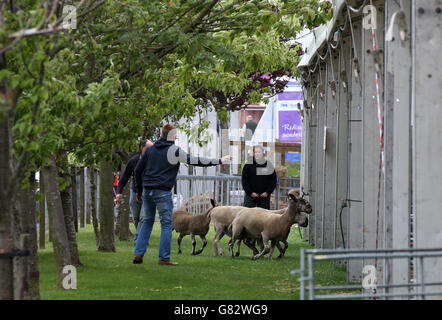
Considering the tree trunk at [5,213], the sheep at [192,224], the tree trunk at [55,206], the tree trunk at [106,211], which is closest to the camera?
the tree trunk at [5,213]

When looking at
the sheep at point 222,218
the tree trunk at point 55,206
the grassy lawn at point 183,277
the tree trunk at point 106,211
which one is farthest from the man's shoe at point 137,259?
the tree trunk at point 55,206

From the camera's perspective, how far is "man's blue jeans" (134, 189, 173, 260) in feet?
44.2

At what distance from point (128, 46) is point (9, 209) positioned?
421 centimetres

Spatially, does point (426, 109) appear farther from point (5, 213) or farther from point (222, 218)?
point (222, 218)

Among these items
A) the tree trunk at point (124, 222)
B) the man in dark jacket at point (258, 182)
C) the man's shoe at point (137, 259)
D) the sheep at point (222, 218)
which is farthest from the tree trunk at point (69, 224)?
the tree trunk at point (124, 222)

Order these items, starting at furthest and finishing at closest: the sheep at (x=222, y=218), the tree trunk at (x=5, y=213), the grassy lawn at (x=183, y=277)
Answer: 1. the sheep at (x=222, y=218)
2. the grassy lawn at (x=183, y=277)
3. the tree trunk at (x=5, y=213)

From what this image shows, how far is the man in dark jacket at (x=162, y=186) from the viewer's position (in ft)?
44.4

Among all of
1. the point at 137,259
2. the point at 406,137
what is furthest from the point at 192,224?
the point at 406,137

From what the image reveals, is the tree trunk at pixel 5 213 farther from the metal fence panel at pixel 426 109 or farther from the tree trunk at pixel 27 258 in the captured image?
the metal fence panel at pixel 426 109

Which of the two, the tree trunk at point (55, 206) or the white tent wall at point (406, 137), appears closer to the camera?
the white tent wall at point (406, 137)

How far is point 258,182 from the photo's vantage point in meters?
17.8

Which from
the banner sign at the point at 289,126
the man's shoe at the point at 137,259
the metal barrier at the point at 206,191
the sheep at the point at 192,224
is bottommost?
the man's shoe at the point at 137,259

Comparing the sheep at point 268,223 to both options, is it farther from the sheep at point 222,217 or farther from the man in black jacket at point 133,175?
the man in black jacket at point 133,175

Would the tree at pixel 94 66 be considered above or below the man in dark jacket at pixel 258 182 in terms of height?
above
